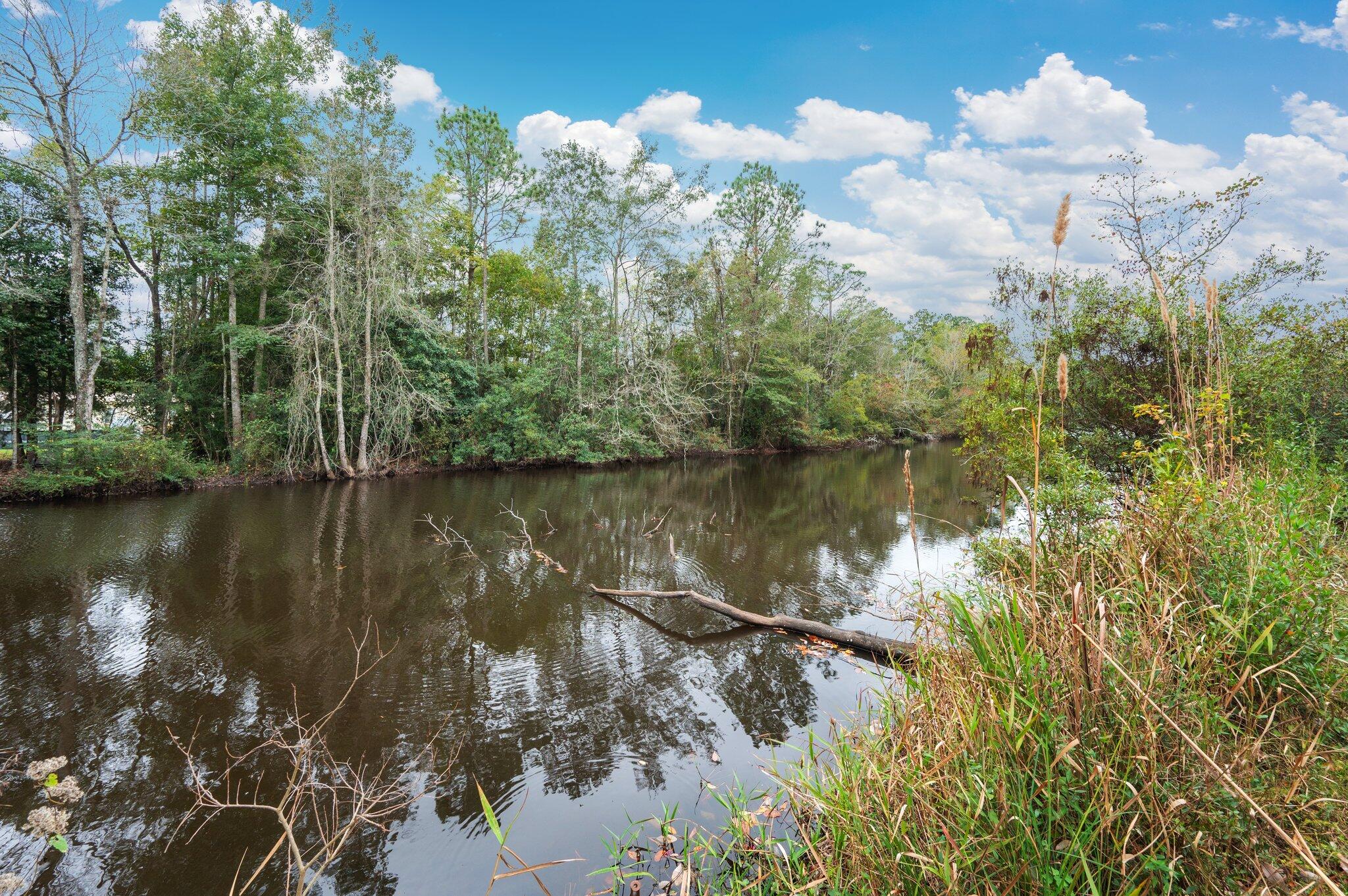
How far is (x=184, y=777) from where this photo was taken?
3.41 metres

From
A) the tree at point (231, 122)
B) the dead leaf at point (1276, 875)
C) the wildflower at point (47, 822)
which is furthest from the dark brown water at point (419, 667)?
the tree at point (231, 122)

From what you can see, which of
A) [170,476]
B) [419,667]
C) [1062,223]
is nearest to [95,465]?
[170,476]

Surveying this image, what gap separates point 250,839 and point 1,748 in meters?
2.18

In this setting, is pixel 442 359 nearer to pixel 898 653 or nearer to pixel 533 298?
pixel 533 298

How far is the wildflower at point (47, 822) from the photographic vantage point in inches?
116

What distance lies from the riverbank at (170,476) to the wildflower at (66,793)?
11.5 metres

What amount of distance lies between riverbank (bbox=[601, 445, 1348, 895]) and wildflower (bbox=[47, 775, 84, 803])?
10.9 feet

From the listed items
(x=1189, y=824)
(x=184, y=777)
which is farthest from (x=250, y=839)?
(x=1189, y=824)

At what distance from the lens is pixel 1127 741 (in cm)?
165

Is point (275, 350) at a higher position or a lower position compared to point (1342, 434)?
higher

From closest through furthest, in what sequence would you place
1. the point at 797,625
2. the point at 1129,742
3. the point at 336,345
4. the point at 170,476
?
the point at 1129,742 < the point at 797,625 < the point at 170,476 < the point at 336,345

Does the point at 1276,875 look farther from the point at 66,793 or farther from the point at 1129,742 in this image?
the point at 66,793

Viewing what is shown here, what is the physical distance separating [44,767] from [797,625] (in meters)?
5.63

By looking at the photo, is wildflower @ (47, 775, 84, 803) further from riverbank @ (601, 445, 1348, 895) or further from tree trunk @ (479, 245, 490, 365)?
tree trunk @ (479, 245, 490, 365)
